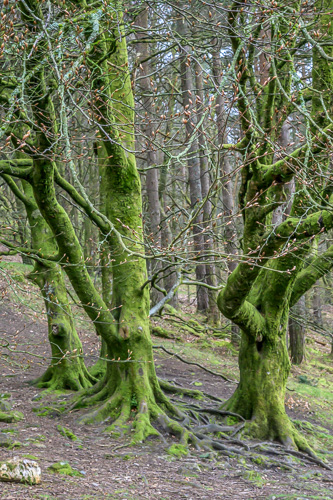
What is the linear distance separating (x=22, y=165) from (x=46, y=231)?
1.80 metres

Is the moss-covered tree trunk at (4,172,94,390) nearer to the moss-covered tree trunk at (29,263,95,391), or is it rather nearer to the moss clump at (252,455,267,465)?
the moss-covered tree trunk at (29,263,95,391)

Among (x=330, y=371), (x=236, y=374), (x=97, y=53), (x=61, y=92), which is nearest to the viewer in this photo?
(x=61, y=92)

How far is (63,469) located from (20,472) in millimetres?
789

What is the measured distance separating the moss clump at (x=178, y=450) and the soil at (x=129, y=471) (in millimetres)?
73

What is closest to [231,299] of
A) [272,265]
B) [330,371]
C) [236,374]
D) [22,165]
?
[272,265]

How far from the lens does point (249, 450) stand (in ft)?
23.8

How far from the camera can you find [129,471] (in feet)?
18.6

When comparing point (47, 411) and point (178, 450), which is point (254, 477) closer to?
point (178, 450)

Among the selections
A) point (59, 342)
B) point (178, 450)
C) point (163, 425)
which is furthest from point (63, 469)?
point (59, 342)

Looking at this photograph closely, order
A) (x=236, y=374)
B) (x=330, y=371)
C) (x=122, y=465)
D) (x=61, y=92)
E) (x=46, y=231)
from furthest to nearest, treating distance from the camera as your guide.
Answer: (x=330, y=371) < (x=236, y=374) < (x=46, y=231) < (x=122, y=465) < (x=61, y=92)

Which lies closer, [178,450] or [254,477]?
[254,477]

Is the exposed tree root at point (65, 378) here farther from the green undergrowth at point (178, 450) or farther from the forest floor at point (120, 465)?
the green undergrowth at point (178, 450)

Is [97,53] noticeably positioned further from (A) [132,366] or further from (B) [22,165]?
(A) [132,366]

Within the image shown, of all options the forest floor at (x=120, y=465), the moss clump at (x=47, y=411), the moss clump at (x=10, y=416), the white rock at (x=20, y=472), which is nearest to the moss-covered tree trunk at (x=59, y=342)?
the forest floor at (x=120, y=465)
